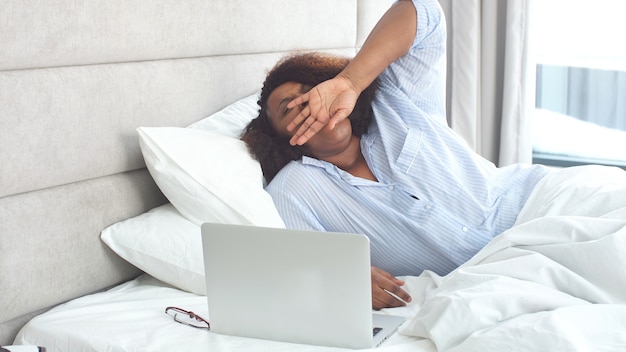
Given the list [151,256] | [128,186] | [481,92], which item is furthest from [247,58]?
[481,92]

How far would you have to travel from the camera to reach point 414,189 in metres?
1.91

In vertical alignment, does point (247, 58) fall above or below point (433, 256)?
above

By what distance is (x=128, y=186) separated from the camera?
177 cm

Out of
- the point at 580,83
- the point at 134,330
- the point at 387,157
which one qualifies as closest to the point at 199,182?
the point at 134,330

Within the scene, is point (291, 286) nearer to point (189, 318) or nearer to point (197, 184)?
point (189, 318)

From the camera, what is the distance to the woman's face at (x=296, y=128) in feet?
6.27

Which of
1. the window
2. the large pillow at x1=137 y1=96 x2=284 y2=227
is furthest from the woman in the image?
the window

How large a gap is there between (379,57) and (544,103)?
7.33 feet

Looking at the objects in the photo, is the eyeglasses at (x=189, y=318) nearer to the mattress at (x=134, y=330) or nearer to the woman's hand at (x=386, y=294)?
the mattress at (x=134, y=330)

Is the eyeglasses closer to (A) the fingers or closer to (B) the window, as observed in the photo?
(A) the fingers

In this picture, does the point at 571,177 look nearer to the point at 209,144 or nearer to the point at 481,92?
the point at 209,144

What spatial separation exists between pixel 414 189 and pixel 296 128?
0.32m

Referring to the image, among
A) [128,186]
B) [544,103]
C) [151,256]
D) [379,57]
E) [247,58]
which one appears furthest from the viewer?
[544,103]

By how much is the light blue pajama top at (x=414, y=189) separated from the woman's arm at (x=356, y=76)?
0.04 metres
